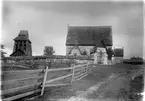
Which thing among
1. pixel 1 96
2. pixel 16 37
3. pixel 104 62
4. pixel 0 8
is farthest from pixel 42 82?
pixel 16 37

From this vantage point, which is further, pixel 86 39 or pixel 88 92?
pixel 86 39

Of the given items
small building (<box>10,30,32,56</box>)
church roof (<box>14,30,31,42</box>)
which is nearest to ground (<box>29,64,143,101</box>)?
small building (<box>10,30,32,56</box>)

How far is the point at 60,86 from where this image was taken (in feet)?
31.9

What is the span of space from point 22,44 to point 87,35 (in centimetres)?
2278

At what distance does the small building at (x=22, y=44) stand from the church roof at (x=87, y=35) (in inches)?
616

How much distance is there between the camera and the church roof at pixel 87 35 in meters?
49.4

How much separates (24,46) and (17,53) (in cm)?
463

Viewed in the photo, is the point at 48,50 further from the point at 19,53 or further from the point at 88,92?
the point at 88,92

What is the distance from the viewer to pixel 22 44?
55750mm

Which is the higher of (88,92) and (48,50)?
(48,50)

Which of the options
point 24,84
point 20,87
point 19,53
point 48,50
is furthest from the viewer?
point 48,50

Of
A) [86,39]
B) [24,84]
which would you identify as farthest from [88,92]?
[86,39]

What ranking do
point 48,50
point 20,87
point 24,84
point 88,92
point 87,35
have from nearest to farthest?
point 20,87 → point 88,92 → point 24,84 → point 87,35 → point 48,50

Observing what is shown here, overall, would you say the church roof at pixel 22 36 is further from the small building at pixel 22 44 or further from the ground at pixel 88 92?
the ground at pixel 88 92
